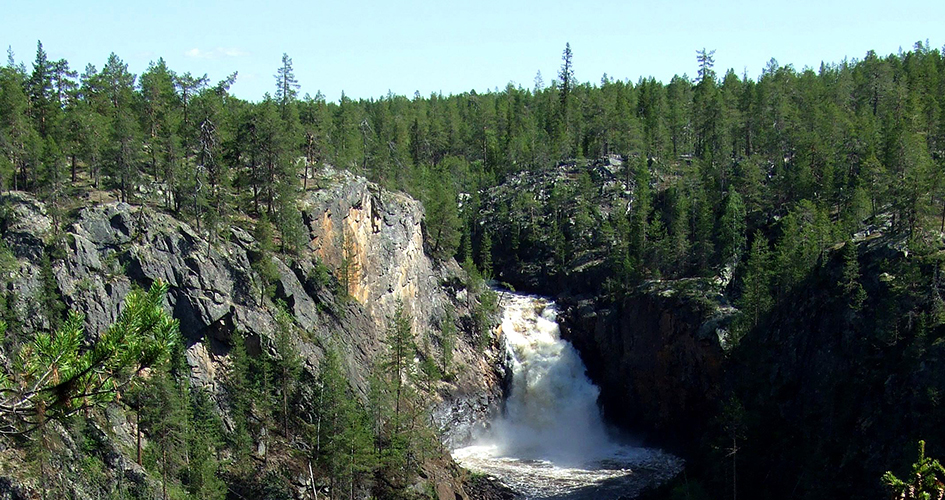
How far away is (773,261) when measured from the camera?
6147 cm

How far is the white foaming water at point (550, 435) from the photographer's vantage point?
56.6m

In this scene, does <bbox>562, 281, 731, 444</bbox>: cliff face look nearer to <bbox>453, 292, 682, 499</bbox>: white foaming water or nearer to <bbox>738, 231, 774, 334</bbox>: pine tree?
<bbox>453, 292, 682, 499</bbox>: white foaming water

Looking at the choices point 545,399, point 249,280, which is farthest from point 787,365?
point 249,280

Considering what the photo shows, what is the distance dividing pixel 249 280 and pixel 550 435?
98.2ft

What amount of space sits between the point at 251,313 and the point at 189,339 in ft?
14.9

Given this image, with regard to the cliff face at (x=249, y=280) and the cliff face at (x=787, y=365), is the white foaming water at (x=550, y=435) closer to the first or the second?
the cliff face at (x=787, y=365)

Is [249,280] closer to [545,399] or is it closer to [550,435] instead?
[550,435]

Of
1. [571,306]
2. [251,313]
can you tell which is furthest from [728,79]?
[251,313]

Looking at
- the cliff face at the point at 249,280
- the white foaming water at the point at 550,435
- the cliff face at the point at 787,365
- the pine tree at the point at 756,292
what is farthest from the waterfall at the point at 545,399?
the pine tree at the point at 756,292

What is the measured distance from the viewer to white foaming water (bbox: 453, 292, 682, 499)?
186ft

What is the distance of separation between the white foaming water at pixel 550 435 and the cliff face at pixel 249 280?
3407 mm

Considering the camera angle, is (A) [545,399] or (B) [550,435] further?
(A) [545,399]

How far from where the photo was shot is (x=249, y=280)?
53.7 metres

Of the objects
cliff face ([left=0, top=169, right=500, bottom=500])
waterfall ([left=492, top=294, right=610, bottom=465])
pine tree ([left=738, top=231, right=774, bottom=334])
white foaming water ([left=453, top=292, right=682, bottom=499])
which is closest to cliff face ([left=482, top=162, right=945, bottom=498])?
pine tree ([left=738, top=231, right=774, bottom=334])
